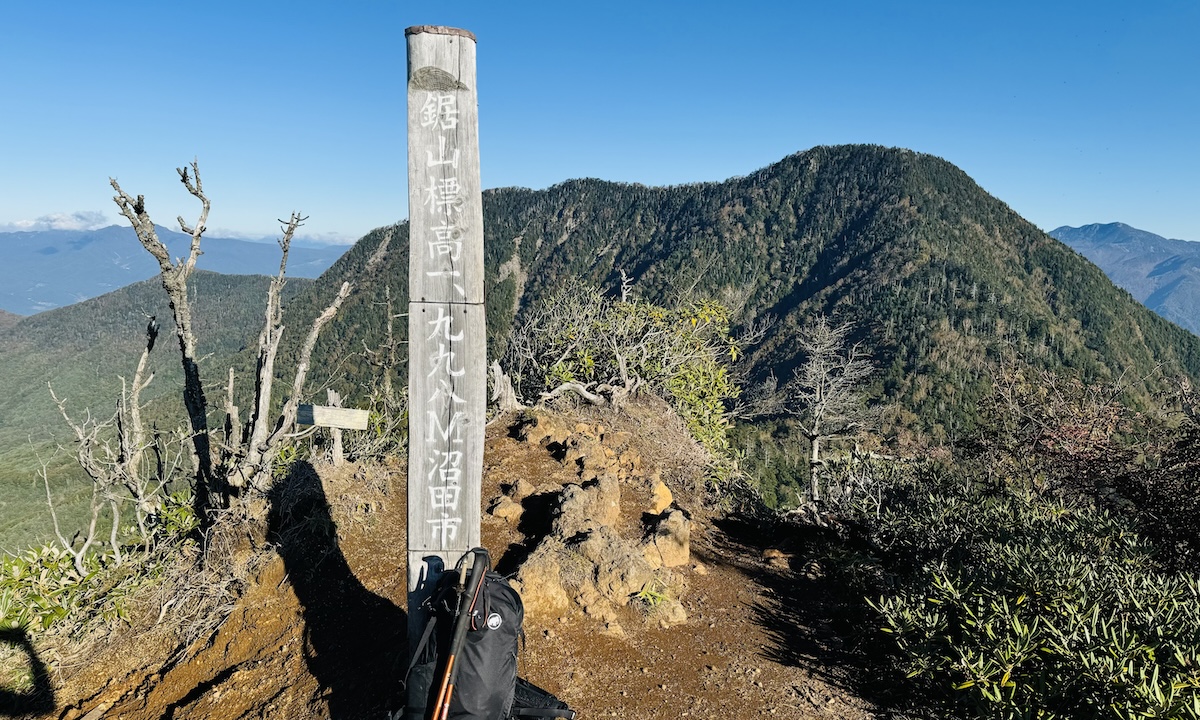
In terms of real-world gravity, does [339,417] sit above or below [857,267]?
below

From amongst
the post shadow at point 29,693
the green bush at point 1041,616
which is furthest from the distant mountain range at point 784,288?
the green bush at point 1041,616

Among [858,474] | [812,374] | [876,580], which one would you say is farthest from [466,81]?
[812,374]

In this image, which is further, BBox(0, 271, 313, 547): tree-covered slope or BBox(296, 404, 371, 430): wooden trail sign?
BBox(0, 271, 313, 547): tree-covered slope

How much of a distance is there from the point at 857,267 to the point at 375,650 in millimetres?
114206

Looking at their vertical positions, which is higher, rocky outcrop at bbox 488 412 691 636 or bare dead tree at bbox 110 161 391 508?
bare dead tree at bbox 110 161 391 508

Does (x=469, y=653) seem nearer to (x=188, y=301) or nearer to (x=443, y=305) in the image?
(x=443, y=305)

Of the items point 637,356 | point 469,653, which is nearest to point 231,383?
point 469,653

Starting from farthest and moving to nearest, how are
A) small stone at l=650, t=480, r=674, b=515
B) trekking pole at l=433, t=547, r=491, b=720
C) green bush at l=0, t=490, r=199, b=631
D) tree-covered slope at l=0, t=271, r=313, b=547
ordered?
tree-covered slope at l=0, t=271, r=313, b=547, small stone at l=650, t=480, r=674, b=515, green bush at l=0, t=490, r=199, b=631, trekking pole at l=433, t=547, r=491, b=720

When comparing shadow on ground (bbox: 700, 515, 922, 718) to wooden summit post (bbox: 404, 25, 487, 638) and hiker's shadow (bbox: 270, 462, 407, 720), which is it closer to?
hiker's shadow (bbox: 270, 462, 407, 720)

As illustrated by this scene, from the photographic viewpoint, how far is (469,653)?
2.55 m

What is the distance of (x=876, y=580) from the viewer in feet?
18.5

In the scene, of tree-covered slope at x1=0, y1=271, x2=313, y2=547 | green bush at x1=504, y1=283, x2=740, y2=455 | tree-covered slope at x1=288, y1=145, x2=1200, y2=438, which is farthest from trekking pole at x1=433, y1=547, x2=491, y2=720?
tree-covered slope at x1=0, y1=271, x2=313, y2=547

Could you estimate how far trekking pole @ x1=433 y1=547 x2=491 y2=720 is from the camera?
7.95ft

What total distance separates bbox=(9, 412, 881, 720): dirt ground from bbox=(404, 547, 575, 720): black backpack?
60 centimetres
